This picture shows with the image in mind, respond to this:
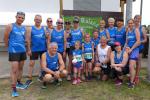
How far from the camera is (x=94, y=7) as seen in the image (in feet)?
40.7

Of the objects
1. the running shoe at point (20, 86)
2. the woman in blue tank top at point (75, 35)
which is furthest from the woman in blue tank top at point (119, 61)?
the running shoe at point (20, 86)

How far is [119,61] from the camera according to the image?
286 inches

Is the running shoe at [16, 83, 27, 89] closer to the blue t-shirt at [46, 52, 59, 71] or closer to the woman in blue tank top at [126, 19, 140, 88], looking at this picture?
the blue t-shirt at [46, 52, 59, 71]

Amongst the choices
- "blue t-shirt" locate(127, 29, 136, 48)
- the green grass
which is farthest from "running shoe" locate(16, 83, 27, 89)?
"blue t-shirt" locate(127, 29, 136, 48)

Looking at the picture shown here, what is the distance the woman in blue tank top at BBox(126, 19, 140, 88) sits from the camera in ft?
23.3

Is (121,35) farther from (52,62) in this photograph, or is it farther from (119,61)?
(52,62)

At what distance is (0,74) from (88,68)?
8.76 feet

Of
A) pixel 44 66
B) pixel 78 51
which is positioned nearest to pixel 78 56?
pixel 78 51

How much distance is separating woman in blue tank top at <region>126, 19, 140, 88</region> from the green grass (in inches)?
15.4

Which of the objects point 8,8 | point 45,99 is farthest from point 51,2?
point 45,99

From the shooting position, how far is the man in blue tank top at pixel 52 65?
688 cm

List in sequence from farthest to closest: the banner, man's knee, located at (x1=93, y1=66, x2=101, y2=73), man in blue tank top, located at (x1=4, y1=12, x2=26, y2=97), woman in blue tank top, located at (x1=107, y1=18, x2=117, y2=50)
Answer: the banner
woman in blue tank top, located at (x1=107, y1=18, x2=117, y2=50)
man's knee, located at (x1=93, y1=66, x2=101, y2=73)
man in blue tank top, located at (x1=4, y1=12, x2=26, y2=97)

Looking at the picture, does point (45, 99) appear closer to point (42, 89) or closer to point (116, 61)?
point (42, 89)

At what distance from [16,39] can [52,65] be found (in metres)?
1.09
